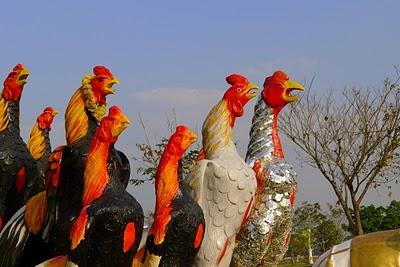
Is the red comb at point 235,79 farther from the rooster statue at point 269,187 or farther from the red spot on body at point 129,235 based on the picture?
the red spot on body at point 129,235

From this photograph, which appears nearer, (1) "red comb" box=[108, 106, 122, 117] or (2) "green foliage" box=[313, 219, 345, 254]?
(1) "red comb" box=[108, 106, 122, 117]

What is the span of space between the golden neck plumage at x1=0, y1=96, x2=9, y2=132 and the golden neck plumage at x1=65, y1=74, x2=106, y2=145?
0.68m

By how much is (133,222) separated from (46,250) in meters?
0.69

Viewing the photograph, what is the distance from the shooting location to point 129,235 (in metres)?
3.51

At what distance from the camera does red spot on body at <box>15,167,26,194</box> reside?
440 centimetres

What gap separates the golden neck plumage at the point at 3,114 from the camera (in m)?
4.50

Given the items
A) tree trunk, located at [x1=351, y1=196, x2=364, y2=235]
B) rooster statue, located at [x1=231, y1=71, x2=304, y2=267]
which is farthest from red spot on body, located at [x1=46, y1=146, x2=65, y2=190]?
tree trunk, located at [x1=351, y1=196, x2=364, y2=235]

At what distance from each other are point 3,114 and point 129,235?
1550 mm

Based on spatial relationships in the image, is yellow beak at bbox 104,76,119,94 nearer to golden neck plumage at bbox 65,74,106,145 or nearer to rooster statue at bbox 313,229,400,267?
golden neck plumage at bbox 65,74,106,145

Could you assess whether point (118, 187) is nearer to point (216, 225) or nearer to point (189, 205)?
point (189, 205)

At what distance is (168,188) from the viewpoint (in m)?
4.12

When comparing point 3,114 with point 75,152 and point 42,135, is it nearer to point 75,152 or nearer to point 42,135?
point 42,135

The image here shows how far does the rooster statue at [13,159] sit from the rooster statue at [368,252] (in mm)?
2595

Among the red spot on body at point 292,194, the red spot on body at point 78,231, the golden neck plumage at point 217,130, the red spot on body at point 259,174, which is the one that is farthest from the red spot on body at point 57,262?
the red spot on body at point 292,194
